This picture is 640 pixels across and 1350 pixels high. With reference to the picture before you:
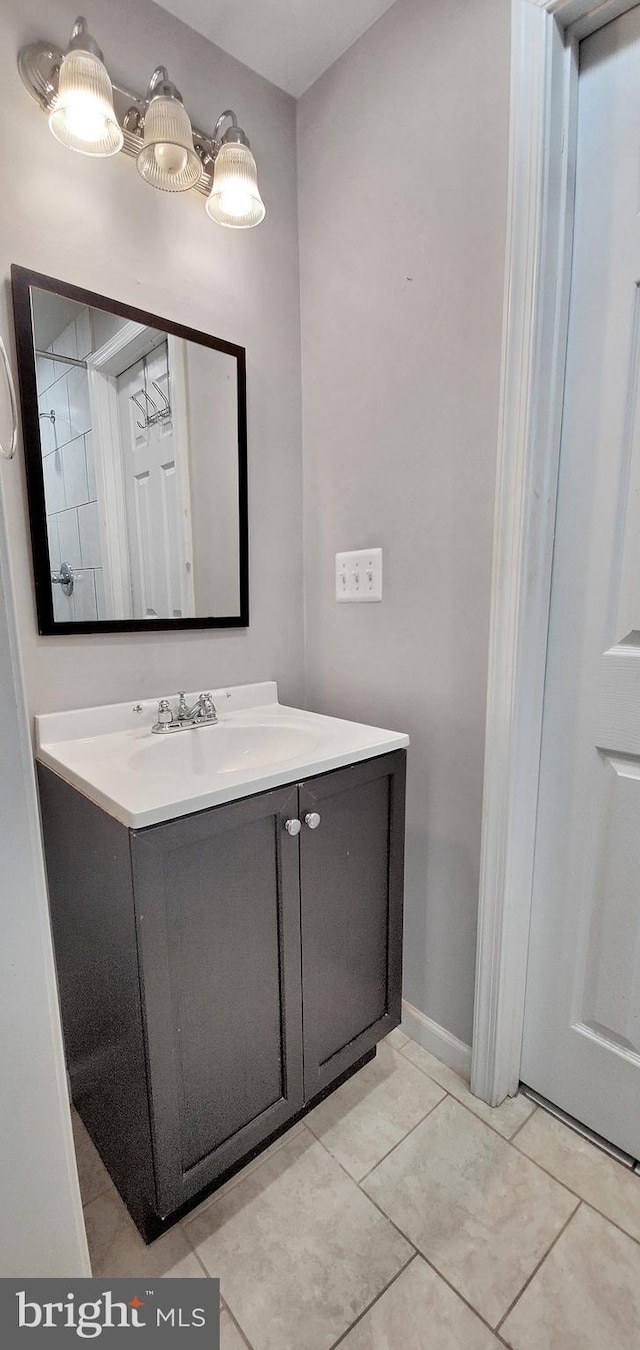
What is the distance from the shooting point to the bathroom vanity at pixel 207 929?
2.67 feet

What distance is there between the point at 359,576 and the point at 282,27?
3.84 feet

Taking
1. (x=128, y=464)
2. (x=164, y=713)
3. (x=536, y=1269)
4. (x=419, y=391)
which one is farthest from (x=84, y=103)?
(x=536, y=1269)

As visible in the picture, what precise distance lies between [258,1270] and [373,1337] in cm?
20

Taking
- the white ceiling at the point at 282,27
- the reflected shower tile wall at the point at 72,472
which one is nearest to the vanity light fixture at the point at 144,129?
the white ceiling at the point at 282,27

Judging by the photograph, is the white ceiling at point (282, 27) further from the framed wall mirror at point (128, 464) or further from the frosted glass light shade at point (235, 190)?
the framed wall mirror at point (128, 464)

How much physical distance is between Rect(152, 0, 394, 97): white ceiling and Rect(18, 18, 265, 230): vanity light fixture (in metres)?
0.18

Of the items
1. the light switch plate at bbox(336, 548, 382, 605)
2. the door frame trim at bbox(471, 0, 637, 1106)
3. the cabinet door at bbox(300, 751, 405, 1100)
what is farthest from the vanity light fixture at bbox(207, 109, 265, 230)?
the cabinet door at bbox(300, 751, 405, 1100)

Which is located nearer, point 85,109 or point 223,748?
point 85,109

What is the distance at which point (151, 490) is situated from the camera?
122cm

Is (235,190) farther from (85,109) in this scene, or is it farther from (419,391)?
(419,391)

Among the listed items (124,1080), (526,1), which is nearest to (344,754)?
(124,1080)

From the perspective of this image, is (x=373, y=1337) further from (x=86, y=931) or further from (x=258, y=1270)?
(x=86, y=931)

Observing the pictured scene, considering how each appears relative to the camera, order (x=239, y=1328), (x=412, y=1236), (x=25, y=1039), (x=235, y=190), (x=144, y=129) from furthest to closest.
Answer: (x=235, y=190) → (x=144, y=129) → (x=412, y=1236) → (x=239, y=1328) → (x=25, y=1039)

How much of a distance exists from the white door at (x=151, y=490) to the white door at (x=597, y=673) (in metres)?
0.82
